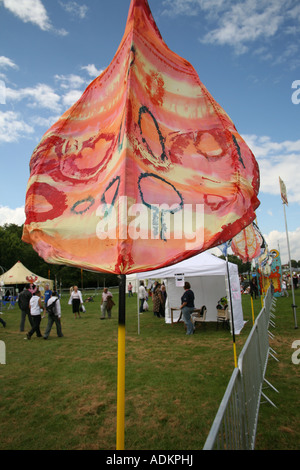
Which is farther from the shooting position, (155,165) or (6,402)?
(6,402)

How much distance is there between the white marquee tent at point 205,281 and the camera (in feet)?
39.8

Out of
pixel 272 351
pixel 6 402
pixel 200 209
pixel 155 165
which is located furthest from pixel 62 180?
pixel 272 351

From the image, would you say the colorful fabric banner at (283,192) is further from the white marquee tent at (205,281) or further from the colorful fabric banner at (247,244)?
the white marquee tent at (205,281)

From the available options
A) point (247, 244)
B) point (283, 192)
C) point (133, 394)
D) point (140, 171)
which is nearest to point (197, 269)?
point (247, 244)

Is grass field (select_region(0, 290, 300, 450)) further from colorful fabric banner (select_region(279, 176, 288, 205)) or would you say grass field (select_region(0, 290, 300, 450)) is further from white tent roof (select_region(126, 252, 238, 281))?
colorful fabric banner (select_region(279, 176, 288, 205))

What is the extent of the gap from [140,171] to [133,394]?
526 centimetres

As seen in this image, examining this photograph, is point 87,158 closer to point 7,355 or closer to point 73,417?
point 73,417

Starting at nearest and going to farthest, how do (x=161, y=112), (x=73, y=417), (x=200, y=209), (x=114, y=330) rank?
(x=200, y=209)
(x=161, y=112)
(x=73, y=417)
(x=114, y=330)

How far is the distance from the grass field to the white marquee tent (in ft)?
7.79

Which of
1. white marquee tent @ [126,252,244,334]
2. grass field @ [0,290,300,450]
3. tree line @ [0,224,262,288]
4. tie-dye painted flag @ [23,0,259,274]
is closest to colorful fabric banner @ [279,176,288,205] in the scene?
white marquee tent @ [126,252,244,334]

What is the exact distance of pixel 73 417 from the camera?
5.00 meters

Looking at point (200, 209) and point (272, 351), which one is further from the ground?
point (200, 209)

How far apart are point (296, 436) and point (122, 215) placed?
171 inches

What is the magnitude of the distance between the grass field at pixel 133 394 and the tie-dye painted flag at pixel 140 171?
344 cm
